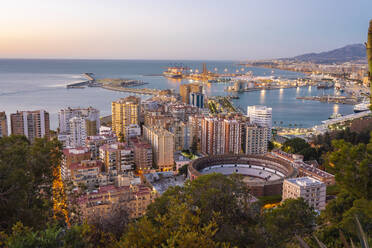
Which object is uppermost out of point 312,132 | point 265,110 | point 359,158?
point 359,158

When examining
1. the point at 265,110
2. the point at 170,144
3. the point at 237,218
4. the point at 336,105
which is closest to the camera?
the point at 237,218

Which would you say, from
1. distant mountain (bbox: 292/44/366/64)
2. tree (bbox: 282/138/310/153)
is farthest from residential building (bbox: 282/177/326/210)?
distant mountain (bbox: 292/44/366/64)

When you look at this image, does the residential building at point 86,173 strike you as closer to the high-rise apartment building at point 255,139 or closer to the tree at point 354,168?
the high-rise apartment building at point 255,139

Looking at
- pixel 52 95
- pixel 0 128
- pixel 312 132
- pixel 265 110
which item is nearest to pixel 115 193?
pixel 0 128

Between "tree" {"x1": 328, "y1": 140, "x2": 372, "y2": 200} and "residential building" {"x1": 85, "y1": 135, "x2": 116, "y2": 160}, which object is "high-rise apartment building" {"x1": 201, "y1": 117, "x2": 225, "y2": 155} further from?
"tree" {"x1": 328, "y1": 140, "x2": 372, "y2": 200}

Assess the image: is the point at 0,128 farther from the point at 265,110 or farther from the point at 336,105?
the point at 336,105
